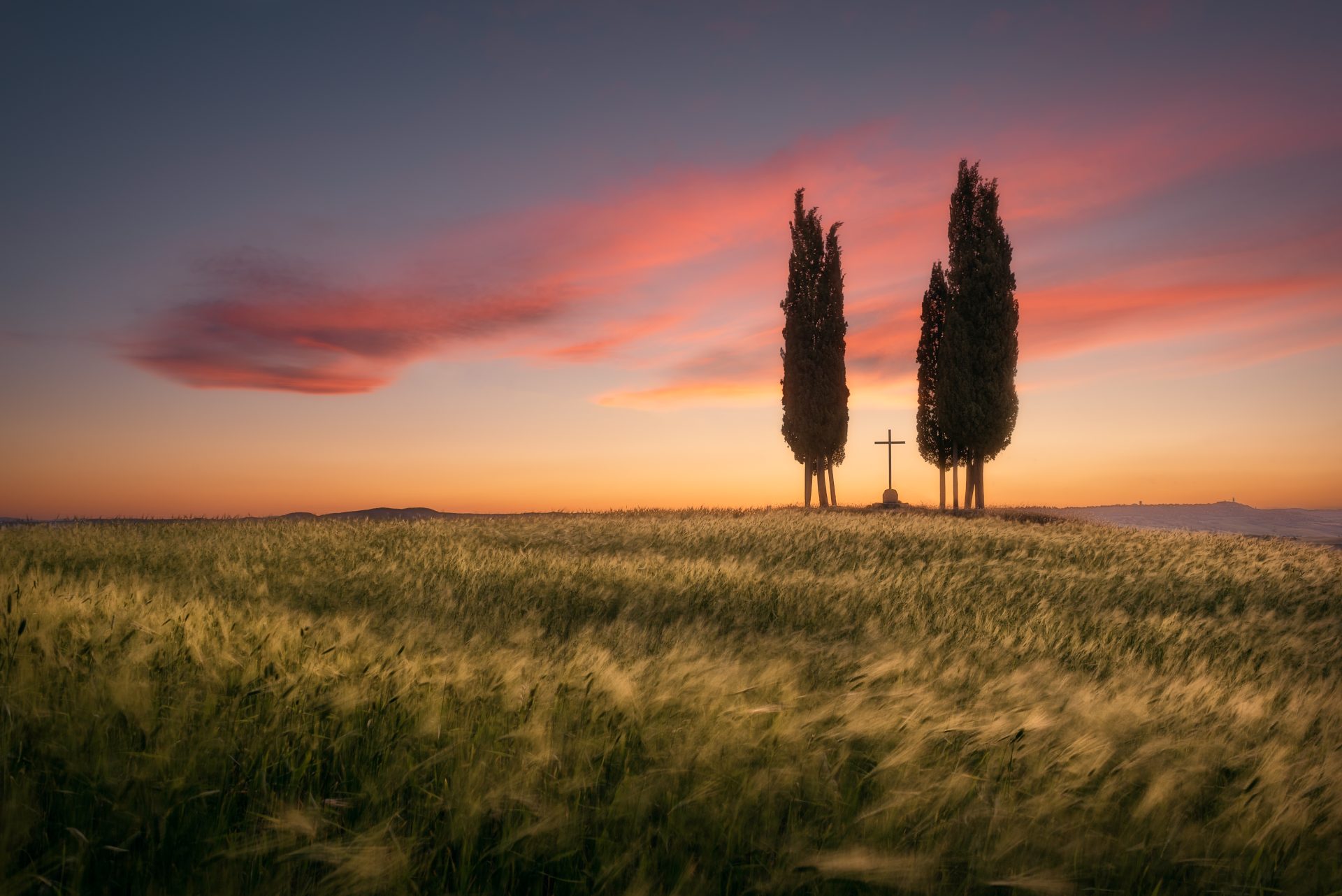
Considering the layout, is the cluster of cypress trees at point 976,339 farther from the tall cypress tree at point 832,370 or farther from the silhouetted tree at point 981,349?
the tall cypress tree at point 832,370

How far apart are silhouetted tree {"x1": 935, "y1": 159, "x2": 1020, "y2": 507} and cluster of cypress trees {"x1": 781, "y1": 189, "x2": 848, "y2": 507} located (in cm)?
418

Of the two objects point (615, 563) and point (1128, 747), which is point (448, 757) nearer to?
point (1128, 747)

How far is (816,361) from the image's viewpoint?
31.9m

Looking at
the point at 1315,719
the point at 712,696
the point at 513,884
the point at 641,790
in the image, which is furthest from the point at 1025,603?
the point at 513,884

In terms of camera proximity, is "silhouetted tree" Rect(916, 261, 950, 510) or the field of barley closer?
the field of barley

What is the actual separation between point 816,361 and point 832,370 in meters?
0.75

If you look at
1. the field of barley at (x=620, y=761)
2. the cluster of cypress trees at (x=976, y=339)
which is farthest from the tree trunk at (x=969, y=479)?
the field of barley at (x=620, y=761)

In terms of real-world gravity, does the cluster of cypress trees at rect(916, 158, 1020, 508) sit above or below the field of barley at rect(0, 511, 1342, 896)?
above

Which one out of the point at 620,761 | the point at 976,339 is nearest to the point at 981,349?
the point at 976,339

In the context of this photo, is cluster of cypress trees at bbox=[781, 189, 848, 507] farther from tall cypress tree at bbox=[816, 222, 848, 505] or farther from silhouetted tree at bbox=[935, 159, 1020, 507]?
silhouetted tree at bbox=[935, 159, 1020, 507]

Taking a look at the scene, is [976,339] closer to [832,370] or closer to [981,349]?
[981,349]

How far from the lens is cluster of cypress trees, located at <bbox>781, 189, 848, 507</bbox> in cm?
3177

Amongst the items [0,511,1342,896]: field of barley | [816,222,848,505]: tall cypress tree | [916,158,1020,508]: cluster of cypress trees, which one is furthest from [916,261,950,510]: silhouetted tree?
[0,511,1342,896]: field of barley

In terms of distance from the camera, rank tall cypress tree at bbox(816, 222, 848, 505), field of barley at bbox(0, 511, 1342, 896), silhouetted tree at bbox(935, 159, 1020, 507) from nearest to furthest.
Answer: field of barley at bbox(0, 511, 1342, 896)
silhouetted tree at bbox(935, 159, 1020, 507)
tall cypress tree at bbox(816, 222, 848, 505)
